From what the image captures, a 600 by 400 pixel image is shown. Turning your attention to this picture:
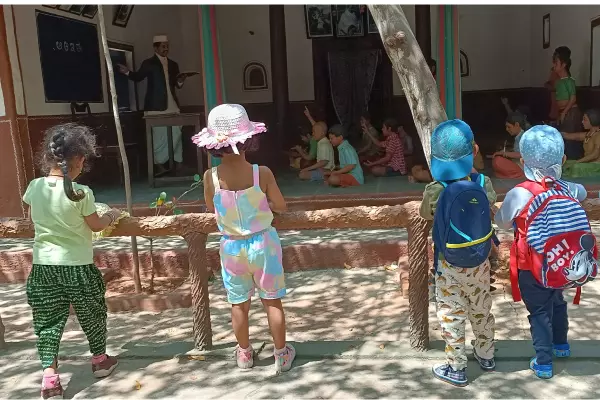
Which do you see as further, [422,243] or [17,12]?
[17,12]

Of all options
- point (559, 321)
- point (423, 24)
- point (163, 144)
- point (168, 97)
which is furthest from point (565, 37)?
point (559, 321)

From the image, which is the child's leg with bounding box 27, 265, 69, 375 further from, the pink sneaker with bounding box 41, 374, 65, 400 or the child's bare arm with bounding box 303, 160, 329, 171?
the child's bare arm with bounding box 303, 160, 329, 171

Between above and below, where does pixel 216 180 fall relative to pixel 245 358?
above

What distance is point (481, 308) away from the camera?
108 inches

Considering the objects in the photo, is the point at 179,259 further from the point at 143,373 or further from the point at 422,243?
the point at 422,243

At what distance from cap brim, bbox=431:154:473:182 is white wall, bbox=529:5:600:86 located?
6.97 m

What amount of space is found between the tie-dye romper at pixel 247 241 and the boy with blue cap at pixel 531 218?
1.08 meters

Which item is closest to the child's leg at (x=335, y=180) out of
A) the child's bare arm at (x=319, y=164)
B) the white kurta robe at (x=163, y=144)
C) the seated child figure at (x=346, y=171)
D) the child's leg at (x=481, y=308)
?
the seated child figure at (x=346, y=171)

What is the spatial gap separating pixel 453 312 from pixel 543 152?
0.82 meters

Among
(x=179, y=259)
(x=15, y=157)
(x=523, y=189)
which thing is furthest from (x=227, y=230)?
(x=15, y=157)

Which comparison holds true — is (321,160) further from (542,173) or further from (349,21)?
(542,173)

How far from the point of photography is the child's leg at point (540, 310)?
2.67 metres

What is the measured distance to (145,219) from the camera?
3166mm

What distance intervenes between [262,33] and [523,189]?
7.81 m
